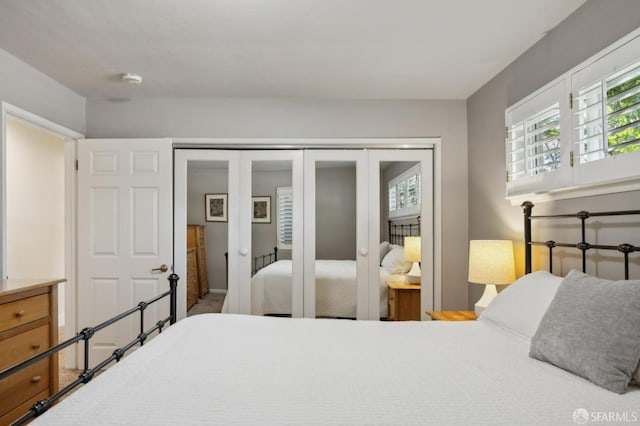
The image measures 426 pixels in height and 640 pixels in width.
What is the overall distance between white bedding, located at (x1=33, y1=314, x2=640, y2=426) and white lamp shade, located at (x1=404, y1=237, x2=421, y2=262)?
169cm

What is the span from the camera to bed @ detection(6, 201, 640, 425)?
41.0 inches

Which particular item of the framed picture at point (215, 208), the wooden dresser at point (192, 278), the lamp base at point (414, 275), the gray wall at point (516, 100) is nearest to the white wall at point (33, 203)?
the framed picture at point (215, 208)

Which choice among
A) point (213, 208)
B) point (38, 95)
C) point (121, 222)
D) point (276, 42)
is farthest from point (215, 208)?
point (276, 42)

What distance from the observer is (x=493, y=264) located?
8.06 feet

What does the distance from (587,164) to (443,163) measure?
159 cm

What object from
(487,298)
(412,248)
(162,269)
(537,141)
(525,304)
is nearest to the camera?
(525,304)

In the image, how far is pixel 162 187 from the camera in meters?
3.26

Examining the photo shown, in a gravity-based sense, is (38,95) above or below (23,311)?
above

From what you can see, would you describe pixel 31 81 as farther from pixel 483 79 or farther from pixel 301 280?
pixel 483 79

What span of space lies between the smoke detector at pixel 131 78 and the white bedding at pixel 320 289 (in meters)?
1.88

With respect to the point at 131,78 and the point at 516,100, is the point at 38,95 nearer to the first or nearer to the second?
the point at 131,78

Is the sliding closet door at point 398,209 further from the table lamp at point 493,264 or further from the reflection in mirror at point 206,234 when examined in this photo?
the reflection in mirror at point 206,234

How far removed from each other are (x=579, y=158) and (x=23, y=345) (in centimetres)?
317

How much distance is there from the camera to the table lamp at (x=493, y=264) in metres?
2.44
